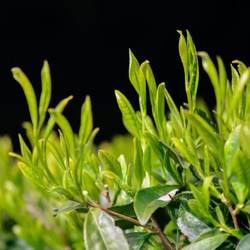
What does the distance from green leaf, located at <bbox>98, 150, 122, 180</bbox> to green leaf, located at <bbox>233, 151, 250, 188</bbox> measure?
173 mm

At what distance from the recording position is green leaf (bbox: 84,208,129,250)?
0.39 metres

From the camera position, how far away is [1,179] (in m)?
0.95

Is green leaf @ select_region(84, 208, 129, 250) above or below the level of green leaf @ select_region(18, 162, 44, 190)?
below

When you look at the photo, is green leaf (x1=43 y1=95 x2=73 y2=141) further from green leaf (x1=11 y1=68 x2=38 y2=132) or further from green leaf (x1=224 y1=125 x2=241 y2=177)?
green leaf (x1=224 y1=125 x2=241 y2=177)

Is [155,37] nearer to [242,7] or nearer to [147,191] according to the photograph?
[242,7]

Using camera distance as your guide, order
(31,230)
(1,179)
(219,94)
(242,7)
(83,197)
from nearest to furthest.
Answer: (219,94)
(83,197)
(31,230)
(1,179)
(242,7)

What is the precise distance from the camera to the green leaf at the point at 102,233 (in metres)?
0.39

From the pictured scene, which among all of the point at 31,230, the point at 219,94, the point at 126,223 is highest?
the point at 219,94

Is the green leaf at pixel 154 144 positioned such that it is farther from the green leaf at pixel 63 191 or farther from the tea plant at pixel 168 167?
the green leaf at pixel 63 191

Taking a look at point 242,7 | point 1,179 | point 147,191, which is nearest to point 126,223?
point 147,191

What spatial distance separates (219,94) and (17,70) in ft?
0.64

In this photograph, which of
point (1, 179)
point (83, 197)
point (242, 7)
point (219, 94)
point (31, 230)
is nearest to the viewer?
point (219, 94)

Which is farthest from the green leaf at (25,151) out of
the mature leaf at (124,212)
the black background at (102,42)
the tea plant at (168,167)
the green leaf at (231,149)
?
the black background at (102,42)

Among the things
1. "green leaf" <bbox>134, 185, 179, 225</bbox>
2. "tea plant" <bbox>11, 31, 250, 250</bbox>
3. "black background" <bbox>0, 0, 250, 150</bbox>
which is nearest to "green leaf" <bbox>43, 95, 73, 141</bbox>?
"tea plant" <bbox>11, 31, 250, 250</bbox>
